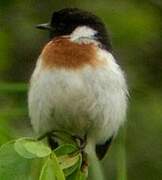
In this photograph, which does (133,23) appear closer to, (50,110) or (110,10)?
(110,10)

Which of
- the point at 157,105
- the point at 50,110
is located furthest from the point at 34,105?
the point at 157,105

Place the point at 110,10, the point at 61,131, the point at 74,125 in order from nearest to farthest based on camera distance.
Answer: the point at 61,131, the point at 74,125, the point at 110,10

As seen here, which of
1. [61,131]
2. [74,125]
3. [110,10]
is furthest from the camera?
[110,10]

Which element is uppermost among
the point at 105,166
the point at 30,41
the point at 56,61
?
the point at 56,61

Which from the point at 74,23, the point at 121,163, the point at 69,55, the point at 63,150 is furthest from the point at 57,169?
the point at 74,23

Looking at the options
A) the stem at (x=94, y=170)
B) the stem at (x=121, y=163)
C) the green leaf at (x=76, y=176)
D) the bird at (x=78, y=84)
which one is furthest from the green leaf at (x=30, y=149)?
the bird at (x=78, y=84)

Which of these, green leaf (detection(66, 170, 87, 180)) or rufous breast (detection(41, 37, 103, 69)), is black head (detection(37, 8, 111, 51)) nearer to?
rufous breast (detection(41, 37, 103, 69))

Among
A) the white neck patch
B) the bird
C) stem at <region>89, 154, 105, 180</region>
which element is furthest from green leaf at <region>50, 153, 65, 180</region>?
the white neck patch
